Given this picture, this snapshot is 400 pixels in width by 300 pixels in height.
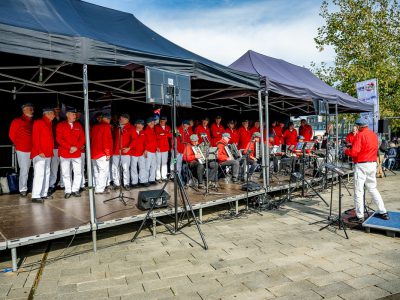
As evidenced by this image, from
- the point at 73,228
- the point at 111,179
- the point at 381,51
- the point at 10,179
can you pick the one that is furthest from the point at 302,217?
the point at 381,51

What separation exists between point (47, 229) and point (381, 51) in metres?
19.0

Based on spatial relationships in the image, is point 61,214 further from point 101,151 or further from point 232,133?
point 232,133

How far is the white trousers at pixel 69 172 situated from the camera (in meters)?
6.54

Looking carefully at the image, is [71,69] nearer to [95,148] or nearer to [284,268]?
[95,148]

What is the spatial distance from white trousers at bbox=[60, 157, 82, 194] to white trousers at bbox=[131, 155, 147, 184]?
1.40 m

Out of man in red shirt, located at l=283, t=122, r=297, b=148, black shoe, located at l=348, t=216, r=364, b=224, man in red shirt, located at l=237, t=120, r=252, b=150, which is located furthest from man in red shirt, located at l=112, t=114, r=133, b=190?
man in red shirt, located at l=283, t=122, r=297, b=148

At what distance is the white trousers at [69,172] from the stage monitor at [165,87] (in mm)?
2901

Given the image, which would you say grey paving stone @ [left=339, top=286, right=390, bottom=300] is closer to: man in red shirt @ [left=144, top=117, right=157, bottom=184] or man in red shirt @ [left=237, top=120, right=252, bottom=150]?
man in red shirt @ [left=144, top=117, right=157, bottom=184]

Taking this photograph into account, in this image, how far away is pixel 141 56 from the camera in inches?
189

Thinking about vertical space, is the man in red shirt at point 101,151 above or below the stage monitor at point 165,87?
below

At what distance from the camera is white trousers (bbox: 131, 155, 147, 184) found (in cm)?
782

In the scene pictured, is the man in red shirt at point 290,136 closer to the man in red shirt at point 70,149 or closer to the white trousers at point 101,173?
the white trousers at point 101,173

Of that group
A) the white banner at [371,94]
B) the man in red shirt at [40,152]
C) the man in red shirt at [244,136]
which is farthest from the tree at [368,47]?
the man in red shirt at [40,152]

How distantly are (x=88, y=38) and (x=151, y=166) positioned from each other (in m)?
4.54
